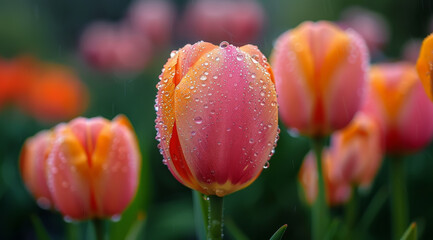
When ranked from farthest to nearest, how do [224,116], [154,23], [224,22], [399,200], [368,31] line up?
1. [154,23]
2. [368,31]
3. [224,22]
4. [399,200]
5. [224,116]

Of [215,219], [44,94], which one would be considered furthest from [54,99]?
[215,219]

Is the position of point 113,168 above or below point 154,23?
above

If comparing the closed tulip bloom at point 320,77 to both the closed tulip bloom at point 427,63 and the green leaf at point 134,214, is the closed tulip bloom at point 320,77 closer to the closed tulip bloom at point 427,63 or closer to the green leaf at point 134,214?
the closed tulip bloom at point 427,63

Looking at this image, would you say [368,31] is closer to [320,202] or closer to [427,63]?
[320,202]

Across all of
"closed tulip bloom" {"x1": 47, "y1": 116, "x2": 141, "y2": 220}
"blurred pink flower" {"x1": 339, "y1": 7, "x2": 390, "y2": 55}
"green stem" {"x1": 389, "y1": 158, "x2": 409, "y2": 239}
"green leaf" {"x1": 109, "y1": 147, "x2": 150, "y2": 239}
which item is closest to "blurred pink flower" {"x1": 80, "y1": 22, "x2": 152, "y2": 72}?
"blurred pink flower" {"x1": 339, "y1": 7, "x2": 390, "y2": 55}

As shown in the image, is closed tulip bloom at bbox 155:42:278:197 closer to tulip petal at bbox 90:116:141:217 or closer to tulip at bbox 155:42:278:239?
tulip at bbox 155:42:278:239

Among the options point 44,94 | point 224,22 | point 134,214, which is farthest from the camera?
point 224,22

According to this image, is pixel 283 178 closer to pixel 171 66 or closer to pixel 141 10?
pixel 171 66

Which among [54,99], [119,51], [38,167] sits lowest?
[54,99]
